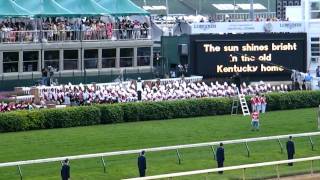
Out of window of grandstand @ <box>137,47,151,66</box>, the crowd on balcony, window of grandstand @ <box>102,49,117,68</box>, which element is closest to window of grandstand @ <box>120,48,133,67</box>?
window of grandstand @ <box>102,49,117,68</box>

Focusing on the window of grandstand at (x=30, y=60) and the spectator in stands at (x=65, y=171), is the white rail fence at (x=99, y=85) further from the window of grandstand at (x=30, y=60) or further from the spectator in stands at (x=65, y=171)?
the spectator in stands at (x=65, y=171)

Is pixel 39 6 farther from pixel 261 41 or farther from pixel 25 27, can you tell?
pixel 261 41

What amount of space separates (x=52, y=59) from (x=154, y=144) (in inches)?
548

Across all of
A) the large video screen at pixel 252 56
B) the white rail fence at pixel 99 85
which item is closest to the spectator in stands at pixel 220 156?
the white rail fence at pixel 99 85

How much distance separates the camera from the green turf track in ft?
69.3

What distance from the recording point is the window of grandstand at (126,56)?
40594 millimetres

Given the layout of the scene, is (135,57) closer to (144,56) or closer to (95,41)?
(144,56)

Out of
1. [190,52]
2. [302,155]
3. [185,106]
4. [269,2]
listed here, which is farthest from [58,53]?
[269,2]

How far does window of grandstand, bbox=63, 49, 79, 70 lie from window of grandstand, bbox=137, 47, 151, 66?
3.27 meters

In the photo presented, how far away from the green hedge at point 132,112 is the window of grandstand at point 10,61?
769 cm

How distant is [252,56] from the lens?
125ft

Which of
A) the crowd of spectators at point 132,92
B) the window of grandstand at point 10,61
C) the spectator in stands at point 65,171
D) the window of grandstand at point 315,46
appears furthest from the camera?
the window of grandstand at point 315,46

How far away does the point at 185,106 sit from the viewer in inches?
1273

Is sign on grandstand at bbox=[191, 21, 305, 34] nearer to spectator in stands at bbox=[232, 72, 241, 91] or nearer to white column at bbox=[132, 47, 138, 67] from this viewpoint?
white column at bbox=[132, 47, 138, 67]
